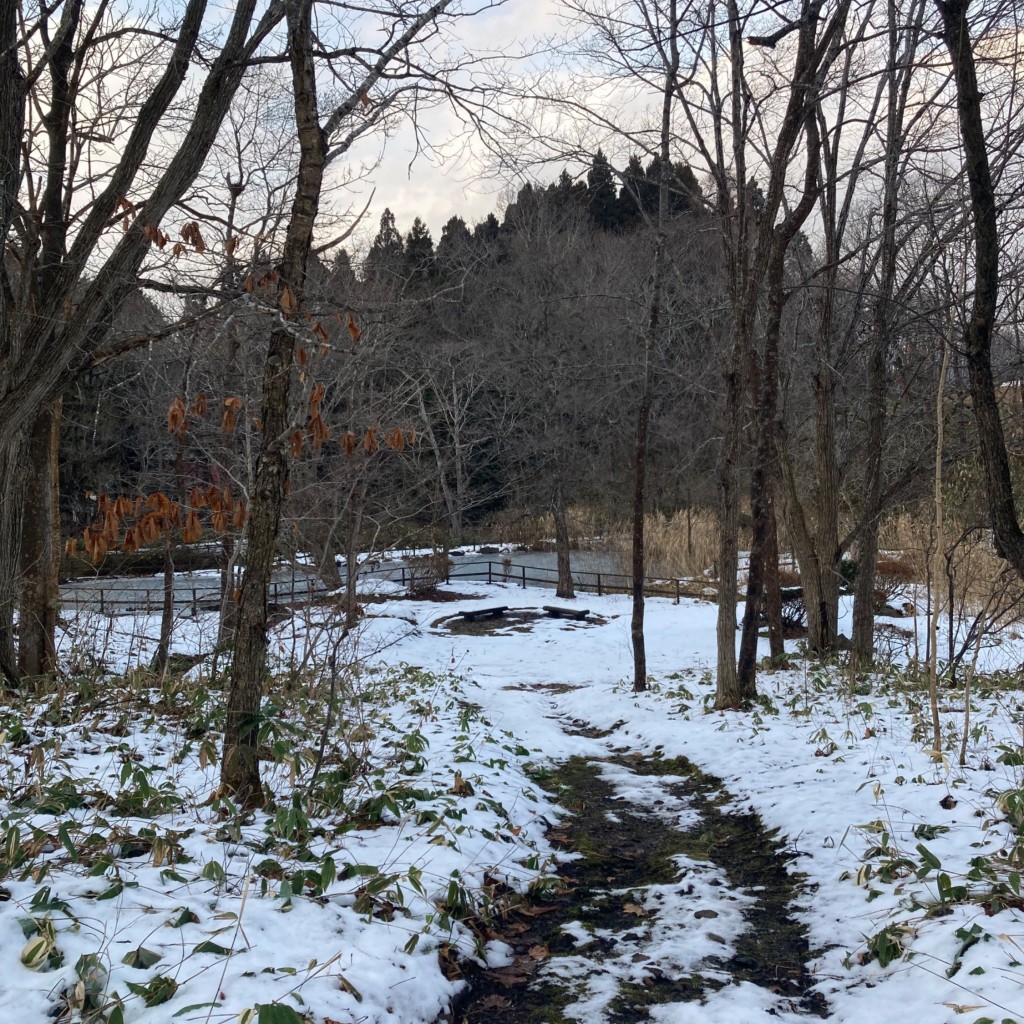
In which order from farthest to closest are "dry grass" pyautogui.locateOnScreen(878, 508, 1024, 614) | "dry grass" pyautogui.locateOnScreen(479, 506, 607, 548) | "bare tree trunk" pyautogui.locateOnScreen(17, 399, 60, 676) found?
"dry grass" pyautogui.locateOnScreen(479, 506, 607, 548)
"dry grass" pyautogui.locateOnScreen(878, 508, 1024, 614)
"bare tree trunk" pyautogui.locateOnScreen(17, 399, 60, 676)

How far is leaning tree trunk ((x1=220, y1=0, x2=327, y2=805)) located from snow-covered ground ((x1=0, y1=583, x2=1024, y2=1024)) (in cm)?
17

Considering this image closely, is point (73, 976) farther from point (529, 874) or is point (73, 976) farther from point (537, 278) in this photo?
point (537, 278)

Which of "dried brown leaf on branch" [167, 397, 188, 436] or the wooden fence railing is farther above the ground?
"dried brown leaf on branch" [167, 397, 188, 436]

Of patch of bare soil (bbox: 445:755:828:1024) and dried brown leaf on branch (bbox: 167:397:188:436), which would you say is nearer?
patch of bare soil (bbox: 445:755:828:1024)

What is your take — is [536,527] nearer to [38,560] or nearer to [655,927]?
[38,560]

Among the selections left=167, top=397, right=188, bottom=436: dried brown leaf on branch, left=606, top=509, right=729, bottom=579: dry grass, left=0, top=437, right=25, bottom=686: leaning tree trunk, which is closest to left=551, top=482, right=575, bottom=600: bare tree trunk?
left=606, top=509, right=729, bottom=579: dry grass

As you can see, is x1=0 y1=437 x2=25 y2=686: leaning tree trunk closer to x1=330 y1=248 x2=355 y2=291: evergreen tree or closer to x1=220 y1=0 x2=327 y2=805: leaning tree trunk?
x1=220 y1=0 x2=327 y2=805: leaning tree trunk

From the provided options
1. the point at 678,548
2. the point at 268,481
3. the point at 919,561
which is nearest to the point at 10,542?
the point at 268,481

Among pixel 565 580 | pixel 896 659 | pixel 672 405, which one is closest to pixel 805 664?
pixel 896 659

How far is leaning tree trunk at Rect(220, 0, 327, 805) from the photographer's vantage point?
14.5 ft

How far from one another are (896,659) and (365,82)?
11594 mm

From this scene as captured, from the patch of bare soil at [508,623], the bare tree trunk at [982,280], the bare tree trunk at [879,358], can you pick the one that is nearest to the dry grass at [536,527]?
the patch of bare soil at [508,623]

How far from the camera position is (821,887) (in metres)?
4.18

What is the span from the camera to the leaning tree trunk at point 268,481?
442 cm
